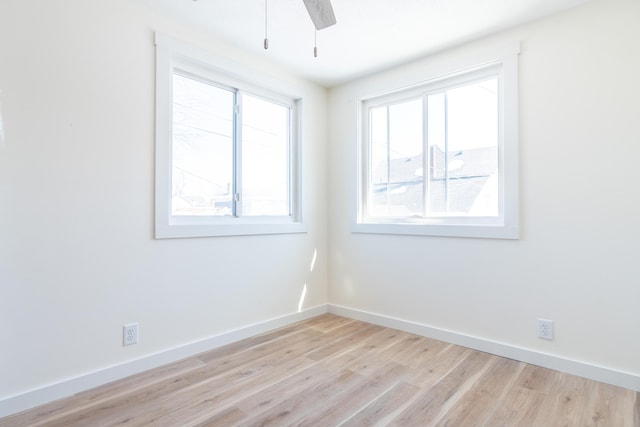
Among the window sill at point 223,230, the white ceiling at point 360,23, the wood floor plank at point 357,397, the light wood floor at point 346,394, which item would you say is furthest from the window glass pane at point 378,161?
the wood floor plank at point 357,397

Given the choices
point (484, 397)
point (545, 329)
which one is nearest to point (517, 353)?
point (545, 329)

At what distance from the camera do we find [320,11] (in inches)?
58.7

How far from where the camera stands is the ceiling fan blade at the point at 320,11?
144cm

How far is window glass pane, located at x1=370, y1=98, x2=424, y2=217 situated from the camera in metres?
3.07

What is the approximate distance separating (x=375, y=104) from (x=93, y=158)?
2472mm

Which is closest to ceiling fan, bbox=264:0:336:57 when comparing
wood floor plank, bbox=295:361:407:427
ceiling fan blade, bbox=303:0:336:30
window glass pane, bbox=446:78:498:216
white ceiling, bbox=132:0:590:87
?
ceiling fan blade, bbox=303:0:336:30

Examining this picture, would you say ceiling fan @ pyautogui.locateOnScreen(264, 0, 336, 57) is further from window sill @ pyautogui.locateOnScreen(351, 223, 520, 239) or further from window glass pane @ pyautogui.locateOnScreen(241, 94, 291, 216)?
window sill @ pyautogui.locateOnScreen(351, 223, 520, 239)

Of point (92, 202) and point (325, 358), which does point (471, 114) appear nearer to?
point (325, 358)

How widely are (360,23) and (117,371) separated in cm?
282

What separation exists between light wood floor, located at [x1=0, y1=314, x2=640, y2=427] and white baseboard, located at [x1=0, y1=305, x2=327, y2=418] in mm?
51

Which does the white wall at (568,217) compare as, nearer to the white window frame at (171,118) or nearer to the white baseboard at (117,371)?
the white window frame at (171,118)

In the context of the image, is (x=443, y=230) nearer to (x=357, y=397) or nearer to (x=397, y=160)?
(x=397, y=160)

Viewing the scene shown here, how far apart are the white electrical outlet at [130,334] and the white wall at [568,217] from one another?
2.26m

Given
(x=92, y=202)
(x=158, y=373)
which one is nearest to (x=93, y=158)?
(x=92, y=202)
